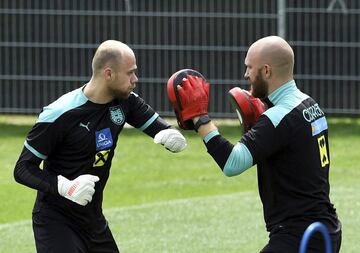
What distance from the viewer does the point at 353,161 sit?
16297 millimetres

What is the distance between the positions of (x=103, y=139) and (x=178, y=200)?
600 centimetres

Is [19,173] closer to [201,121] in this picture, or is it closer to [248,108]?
[201,121]

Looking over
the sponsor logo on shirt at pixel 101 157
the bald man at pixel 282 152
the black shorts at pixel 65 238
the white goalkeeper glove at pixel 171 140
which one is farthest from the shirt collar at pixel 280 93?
the black shorts at pixel 65 238

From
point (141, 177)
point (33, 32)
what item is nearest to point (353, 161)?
point (141, 177)

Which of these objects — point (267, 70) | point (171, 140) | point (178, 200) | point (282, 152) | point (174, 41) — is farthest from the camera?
point (174, 41)

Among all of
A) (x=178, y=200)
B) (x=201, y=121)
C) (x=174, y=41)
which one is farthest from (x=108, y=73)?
(x=174, y=41)

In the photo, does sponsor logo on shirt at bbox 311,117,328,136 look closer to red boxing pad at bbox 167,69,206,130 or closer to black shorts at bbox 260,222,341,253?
black shorts at bbox 260,222,341,253

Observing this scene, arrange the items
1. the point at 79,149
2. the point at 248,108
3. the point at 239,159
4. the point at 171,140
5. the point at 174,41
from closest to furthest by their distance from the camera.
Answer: the point at 239,159
the point at 248,108
the point at 79,149
the point at 171,140
the point at 174,41

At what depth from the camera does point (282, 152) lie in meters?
7.07

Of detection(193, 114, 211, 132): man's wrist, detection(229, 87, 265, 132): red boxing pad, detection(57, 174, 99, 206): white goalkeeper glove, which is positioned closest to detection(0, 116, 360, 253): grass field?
detection(57, 174, 99, 206): white goalkeeper glove

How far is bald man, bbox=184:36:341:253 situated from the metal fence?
1143 centimetres

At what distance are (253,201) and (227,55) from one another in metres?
5.61

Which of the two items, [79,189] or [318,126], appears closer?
[318,126]

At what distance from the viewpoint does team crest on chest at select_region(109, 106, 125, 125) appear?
793cm
